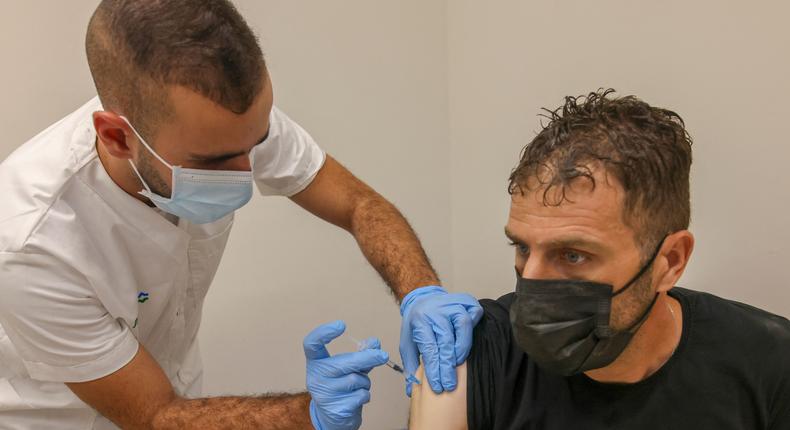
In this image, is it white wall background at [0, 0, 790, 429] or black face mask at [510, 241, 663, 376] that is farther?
white wall background at [0, 0, 790, 429]

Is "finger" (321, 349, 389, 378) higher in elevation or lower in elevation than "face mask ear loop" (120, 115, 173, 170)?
lower

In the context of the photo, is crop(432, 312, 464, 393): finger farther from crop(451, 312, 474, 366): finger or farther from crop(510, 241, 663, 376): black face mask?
crop(510, 241, 663, 376): black face mask

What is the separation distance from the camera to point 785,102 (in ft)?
5.26

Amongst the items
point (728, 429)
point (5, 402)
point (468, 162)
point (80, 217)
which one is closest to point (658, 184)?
point (728, 429)

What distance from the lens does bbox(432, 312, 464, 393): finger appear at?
4.47 feet

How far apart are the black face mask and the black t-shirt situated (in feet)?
0.45

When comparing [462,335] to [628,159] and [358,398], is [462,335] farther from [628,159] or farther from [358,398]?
[628,159]

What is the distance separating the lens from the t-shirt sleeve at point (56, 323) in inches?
54.9

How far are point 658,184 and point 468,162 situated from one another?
139 cm

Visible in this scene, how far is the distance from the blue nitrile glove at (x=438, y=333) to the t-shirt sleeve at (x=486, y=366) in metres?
0.02

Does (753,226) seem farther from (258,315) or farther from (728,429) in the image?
(258,315)

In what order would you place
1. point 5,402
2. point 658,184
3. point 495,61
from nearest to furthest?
point 658,184 < point 5,402 < point 495,61

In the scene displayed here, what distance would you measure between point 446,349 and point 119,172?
2.66 ft

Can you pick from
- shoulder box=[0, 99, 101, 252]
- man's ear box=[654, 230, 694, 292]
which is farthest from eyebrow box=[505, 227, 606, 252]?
shoulder box=[0, 99, 101, 252]
